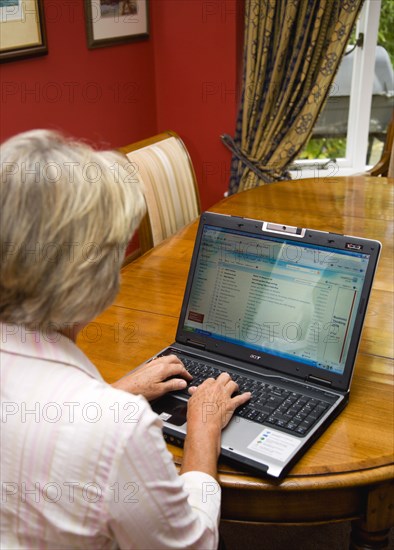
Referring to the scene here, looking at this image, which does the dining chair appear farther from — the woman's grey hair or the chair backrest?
the woman's grey hair

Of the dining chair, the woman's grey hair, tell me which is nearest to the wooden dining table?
the woman's grey hair

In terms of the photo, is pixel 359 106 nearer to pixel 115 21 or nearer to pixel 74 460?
pixel 115 21

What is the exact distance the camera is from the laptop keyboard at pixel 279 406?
107 cm

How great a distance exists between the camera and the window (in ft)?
11.1

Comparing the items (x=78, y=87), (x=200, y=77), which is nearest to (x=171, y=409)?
(x=78, y=87)

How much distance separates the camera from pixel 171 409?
3.71 ft

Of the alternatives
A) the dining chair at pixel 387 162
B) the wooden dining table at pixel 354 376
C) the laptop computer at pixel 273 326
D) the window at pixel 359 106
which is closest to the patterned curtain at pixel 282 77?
the window at pixel 359 106

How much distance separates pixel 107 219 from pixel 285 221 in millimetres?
1338

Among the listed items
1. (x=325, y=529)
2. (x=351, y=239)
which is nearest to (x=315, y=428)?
(x=351, y=239)

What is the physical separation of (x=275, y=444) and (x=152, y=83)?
2.86 m

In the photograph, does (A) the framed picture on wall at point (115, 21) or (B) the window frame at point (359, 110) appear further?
(B) the window frame at point (359, 110)

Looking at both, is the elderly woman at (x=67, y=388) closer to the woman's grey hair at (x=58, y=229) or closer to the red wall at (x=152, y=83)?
the woman's grey hair at (x=58, y=229)

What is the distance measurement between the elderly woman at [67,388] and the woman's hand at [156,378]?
325 millimetres

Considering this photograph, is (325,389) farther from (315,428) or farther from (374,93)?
(374,93)
